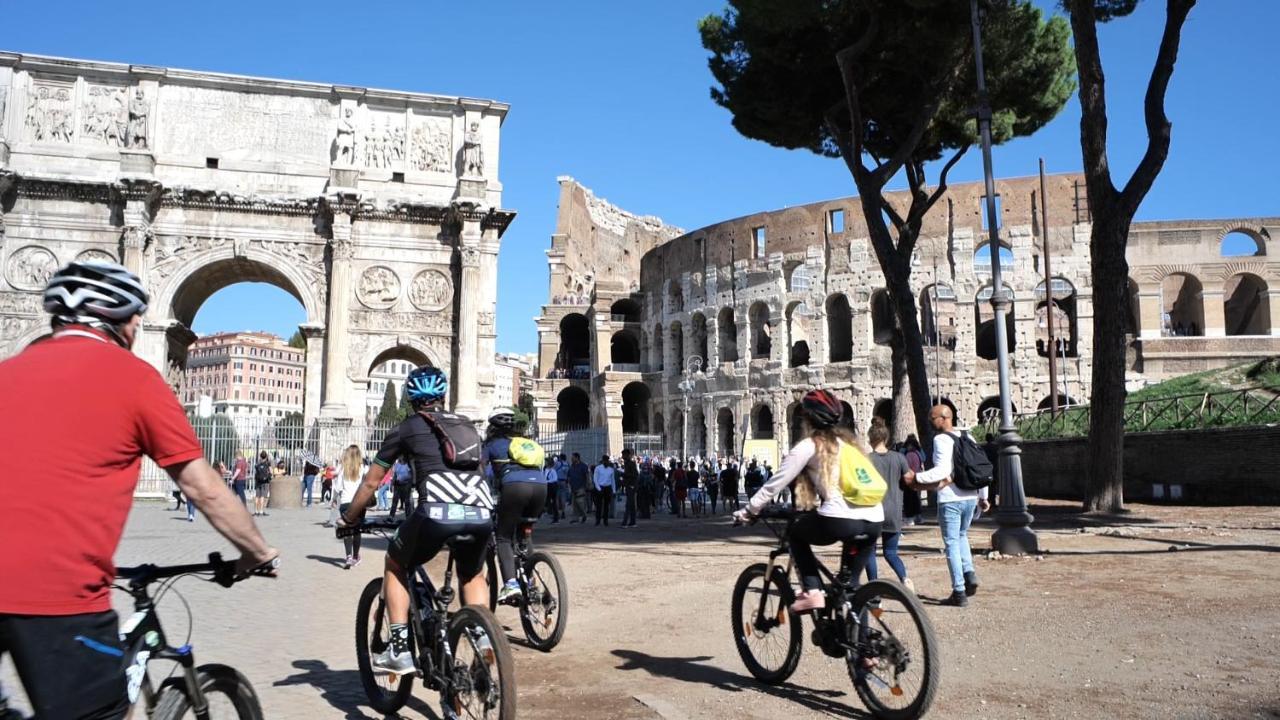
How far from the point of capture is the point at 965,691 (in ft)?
13.6

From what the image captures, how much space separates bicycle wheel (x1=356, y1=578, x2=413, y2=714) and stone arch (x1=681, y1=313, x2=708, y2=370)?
36820mm

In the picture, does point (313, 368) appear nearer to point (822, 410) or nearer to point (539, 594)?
point (539, 594)

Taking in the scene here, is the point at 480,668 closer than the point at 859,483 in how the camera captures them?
Yes

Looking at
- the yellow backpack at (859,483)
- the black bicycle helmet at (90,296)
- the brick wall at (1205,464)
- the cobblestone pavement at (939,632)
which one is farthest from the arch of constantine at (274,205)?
the black bicycle helmet at (90,296)

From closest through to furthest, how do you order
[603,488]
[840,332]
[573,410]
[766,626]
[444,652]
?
[444,652]
[766,626]
[603,488]
[840,332]
[573,410]

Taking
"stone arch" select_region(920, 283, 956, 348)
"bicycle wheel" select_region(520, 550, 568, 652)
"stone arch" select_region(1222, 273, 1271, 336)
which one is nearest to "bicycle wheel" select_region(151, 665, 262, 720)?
"bicycle wheel" select_region(520, 550, 568, 652)

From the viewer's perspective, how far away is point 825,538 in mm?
4008

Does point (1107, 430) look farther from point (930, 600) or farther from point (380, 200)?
point (380, 200)

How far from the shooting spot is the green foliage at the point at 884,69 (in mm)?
14914

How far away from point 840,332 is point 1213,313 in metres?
13.5

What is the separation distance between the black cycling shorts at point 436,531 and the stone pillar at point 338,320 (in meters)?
18.9

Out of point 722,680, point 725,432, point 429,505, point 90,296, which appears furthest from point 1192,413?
point 725,432

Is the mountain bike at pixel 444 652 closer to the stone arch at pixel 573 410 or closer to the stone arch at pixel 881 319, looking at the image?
the stone arch at pixel 881 319

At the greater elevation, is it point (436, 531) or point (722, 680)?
point (436, 531)
